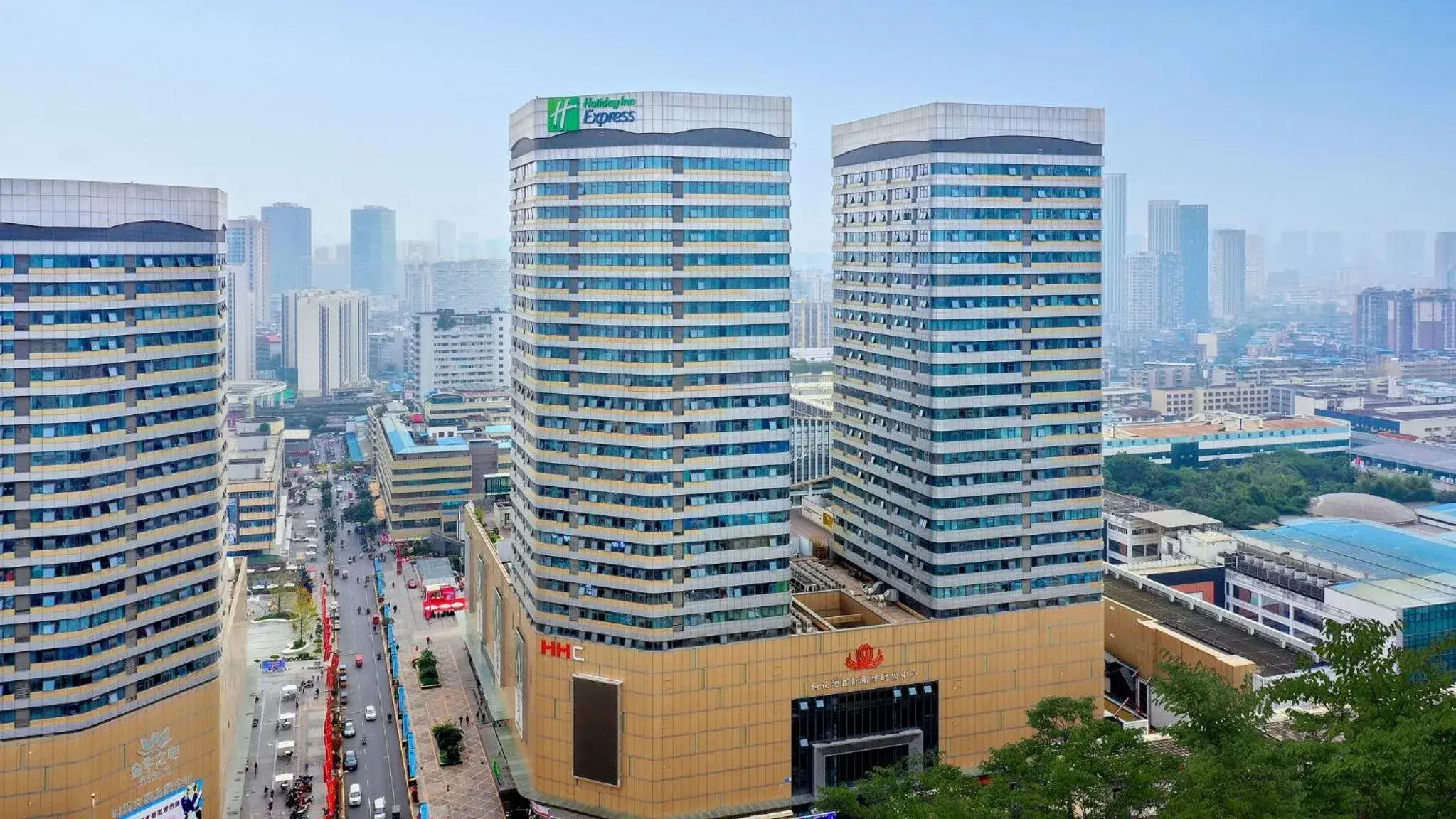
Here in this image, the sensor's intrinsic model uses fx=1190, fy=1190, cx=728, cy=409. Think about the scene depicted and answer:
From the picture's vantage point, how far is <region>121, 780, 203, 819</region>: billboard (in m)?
43.2

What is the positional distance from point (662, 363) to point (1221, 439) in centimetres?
9267

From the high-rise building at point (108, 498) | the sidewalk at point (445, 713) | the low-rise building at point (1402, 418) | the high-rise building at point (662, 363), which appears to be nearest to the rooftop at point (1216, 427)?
the low-rise building at point (1402, 418)

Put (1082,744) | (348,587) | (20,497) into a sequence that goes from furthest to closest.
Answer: (348,587), (20,497), (1082,744)

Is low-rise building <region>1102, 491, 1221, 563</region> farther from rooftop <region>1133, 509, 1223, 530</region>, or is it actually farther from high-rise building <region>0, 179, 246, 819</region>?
high-rise building <region>0, 179, 246, 819</region>

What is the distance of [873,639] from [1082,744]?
17.3 m

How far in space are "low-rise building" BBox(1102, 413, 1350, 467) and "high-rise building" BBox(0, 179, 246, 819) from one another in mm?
92315

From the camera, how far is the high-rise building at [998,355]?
5153 centimetres

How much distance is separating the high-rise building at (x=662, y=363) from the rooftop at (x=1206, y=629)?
2219 cm

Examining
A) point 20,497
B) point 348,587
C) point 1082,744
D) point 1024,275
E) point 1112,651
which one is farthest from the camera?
point 348,587

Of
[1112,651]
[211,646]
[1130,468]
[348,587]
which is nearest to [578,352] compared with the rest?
[211,646]

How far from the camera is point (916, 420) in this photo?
53.2 m

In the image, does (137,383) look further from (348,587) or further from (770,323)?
(348,587)

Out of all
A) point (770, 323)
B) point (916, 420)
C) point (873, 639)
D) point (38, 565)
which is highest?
point (770, 323)

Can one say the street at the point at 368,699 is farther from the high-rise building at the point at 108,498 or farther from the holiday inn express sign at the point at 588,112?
the holiday inn express sign at the point at 588,112
